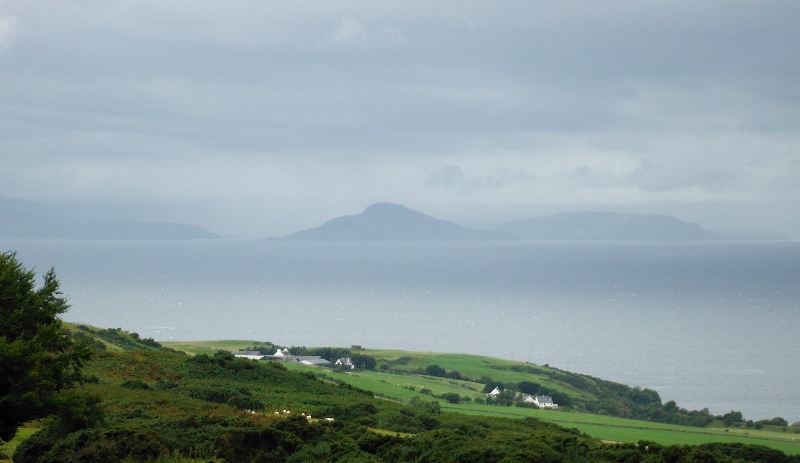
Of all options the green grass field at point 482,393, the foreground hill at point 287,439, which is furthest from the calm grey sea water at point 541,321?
the foreground hill at point 287,439

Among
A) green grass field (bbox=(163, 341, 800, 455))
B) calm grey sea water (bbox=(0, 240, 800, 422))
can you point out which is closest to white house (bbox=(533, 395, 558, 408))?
green grass field (bbox=(163, 341, 800, 455))

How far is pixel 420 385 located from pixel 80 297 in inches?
4021

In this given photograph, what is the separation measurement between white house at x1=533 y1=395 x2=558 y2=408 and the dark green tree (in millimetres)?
36619

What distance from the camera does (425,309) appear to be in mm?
129500

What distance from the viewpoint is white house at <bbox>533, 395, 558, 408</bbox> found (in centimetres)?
4997

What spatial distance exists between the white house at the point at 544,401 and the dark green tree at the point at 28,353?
3662 cm

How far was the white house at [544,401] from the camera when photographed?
4997 centimetres

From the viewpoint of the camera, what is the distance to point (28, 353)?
1577cm

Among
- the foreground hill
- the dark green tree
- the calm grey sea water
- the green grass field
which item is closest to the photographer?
the foreground hill

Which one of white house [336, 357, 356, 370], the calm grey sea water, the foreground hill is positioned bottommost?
the foreground hill

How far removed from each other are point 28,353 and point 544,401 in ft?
133

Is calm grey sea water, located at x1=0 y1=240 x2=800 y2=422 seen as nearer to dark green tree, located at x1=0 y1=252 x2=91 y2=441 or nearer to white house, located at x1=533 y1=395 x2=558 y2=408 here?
white house, located at x1=533 y1=395 x2=558 y2=408

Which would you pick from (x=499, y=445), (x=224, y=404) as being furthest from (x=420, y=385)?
(x=499, y=445)

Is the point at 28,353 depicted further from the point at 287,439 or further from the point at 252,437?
the point at 287,439
